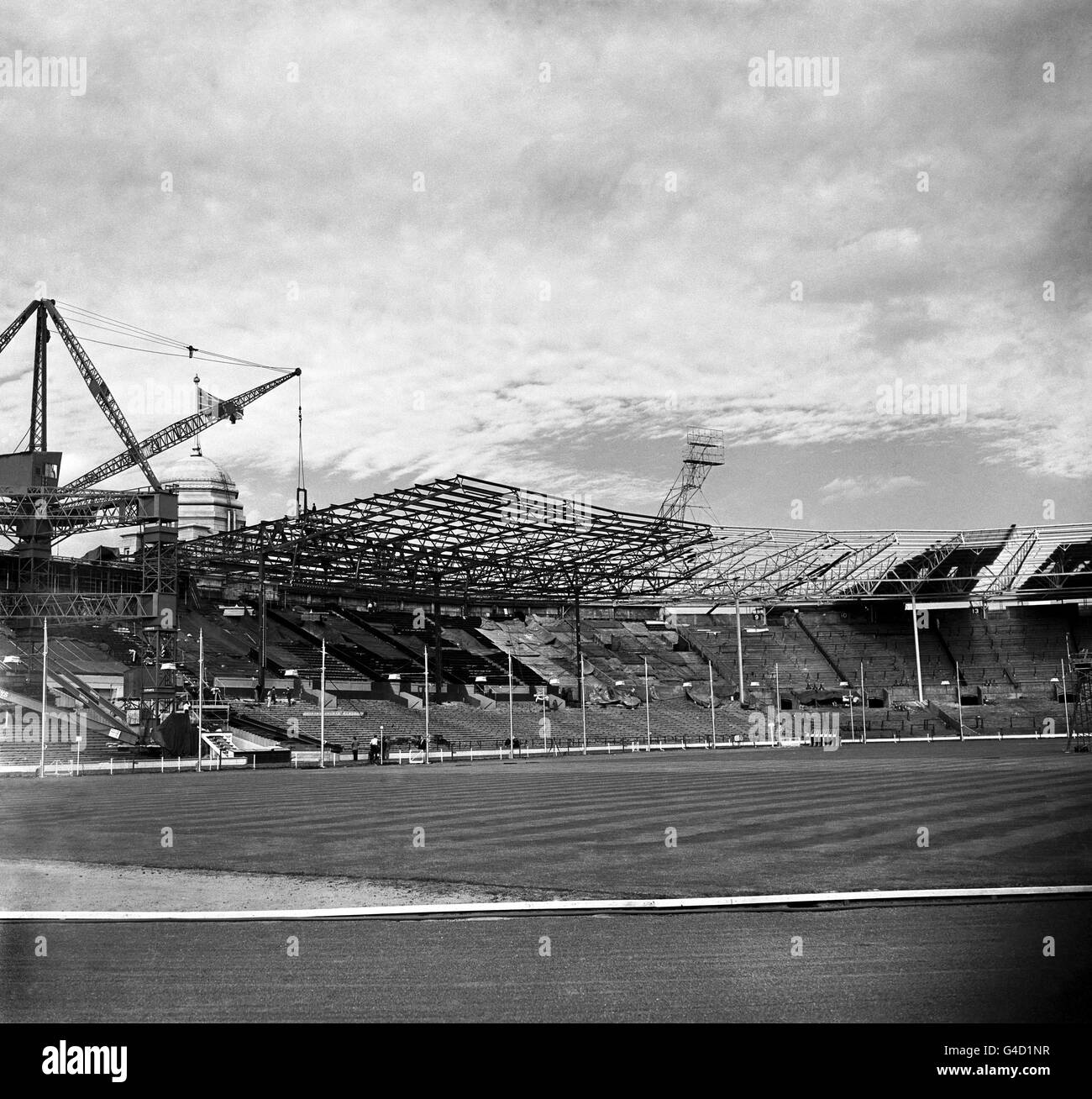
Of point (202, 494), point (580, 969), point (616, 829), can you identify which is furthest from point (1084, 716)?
point (202, 494)

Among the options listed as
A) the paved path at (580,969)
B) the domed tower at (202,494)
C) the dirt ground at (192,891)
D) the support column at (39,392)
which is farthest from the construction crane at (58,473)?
the domed tower at (202,494)

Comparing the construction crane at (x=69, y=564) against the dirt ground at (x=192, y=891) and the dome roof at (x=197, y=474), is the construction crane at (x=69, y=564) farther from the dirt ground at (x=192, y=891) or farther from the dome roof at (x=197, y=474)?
the dome roof at (x=197, y=474)

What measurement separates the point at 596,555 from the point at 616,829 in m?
68.7

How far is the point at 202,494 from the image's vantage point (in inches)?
4978

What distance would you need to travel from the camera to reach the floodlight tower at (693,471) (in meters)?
115

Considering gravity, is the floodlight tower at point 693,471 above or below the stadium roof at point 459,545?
above

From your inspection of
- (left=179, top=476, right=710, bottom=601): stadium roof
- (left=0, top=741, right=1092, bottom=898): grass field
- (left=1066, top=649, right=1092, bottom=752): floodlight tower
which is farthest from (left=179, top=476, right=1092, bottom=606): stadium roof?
(left=0, top=741, right=1092, bottom=898): grass field

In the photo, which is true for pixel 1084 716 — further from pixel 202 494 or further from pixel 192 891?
pixel 202 494

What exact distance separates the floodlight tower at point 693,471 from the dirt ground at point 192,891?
10207 centimetres

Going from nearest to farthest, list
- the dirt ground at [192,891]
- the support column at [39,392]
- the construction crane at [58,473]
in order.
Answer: the dirt ground at [192,891]
the support column at [39,392]
the construction crane at [58,473]

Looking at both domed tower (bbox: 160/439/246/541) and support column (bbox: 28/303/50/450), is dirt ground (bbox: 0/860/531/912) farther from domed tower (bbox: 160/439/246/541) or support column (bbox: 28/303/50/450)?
domed tower (bbox: 160/439/246/541)
